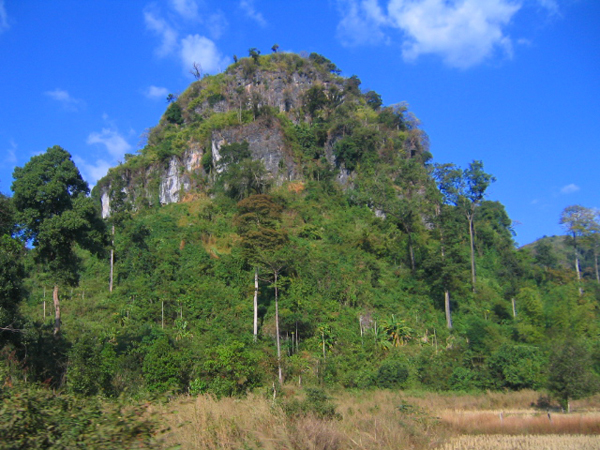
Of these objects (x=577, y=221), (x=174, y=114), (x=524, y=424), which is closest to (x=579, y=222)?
(x=577, y=221)

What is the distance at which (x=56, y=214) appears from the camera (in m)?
16.9

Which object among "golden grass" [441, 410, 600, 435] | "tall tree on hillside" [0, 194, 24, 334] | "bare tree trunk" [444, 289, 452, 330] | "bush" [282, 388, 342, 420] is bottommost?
"golden grass" [441, 410, 600, 435]

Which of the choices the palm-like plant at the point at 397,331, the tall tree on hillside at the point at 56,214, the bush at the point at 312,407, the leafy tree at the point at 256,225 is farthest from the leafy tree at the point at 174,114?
the bush at the point at 312,407

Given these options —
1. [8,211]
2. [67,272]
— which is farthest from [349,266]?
[8,211]

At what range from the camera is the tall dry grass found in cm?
774

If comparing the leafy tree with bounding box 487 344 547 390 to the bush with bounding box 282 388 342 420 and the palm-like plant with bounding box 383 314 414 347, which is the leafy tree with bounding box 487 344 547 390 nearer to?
the palm-like plant with bounding box 383 314 414 347

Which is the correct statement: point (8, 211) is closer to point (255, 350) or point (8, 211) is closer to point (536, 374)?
point (255, 350)

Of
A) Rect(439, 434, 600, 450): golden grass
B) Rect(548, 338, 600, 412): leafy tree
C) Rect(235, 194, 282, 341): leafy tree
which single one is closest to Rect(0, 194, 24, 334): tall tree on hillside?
Rect(439, 434, 600, 450): golden grass

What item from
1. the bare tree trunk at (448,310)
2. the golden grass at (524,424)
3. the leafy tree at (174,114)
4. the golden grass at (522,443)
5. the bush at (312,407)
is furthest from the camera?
the leafy tree at (174,114)

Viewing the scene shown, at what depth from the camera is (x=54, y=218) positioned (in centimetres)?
1641

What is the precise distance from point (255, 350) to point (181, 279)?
844cm

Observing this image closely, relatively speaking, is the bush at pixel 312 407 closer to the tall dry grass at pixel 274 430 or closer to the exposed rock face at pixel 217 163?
the tall dry grass at pixel 274 430

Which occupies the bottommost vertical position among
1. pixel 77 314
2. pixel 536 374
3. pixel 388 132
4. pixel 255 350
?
pixel 536 374

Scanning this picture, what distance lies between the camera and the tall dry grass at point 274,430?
774 centimetres
